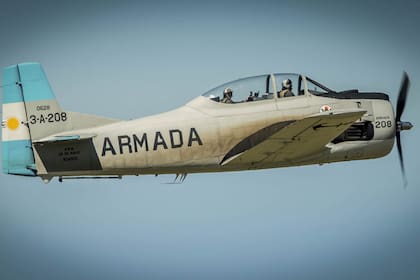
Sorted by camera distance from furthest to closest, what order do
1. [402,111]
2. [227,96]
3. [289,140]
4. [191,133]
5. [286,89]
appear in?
[402,111] → [286,89] → [227,96] → [191,133] → [289,140]

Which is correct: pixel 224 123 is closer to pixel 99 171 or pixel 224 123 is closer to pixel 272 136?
pixel 272 136

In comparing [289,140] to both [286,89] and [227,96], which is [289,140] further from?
[227,96]

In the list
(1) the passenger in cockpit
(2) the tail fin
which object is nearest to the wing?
(1) the passenger in cockpit

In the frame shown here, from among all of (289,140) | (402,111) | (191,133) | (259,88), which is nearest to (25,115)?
(191,133)

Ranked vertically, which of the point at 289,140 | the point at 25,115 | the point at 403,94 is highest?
the point at 25,115

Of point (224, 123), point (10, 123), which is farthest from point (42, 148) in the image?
point (224, 123)

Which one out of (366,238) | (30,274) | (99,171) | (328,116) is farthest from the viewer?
(366,238)

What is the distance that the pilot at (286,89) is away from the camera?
1761 centimetres

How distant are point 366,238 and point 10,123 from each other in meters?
27.4

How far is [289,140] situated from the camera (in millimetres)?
16922

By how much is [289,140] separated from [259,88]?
1.34 metres

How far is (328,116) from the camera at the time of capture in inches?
626

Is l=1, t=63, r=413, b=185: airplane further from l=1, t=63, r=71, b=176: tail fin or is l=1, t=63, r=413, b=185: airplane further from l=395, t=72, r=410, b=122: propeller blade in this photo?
l=395, t=72, r=410, b=122: propeller blade

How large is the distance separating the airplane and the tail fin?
19mm
